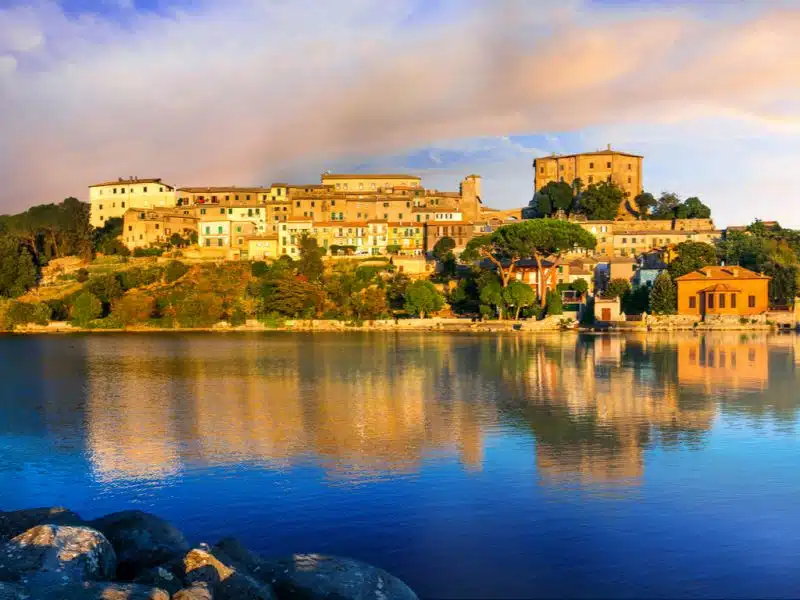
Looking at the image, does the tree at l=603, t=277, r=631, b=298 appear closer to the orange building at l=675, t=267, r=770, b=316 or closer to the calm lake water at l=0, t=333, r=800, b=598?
the orange building at l=675, t=267, r=770, b=316

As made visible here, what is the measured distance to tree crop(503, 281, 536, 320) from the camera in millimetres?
63125

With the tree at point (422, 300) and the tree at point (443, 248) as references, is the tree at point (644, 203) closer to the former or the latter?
the tree at point (443, 248)

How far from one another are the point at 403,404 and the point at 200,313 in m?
49.5

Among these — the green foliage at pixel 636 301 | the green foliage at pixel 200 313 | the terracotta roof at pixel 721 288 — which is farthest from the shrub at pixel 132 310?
the terracotta roof at pixel 721 288

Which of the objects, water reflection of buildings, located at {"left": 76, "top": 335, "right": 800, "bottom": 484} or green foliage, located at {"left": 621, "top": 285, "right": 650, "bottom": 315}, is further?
green foliage, located at {"left": 621, "top": 285, "right": 650, "bottom": 315}

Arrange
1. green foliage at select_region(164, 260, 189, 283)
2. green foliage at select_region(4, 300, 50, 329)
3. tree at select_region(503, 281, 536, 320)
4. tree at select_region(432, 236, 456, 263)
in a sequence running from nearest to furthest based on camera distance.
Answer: tree at select_region(503, 281, 536, 320)
green foliage at select_region(4, 300, 50, 329)
green foliage at select_region(164, 260, 189, 283)
tree at select_region(432, 236, 456, 263)

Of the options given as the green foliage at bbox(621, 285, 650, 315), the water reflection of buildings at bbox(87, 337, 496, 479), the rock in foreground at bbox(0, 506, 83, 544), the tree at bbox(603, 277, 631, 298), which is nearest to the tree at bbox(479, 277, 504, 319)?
the tree at bbox(603, 277, 631, 298)

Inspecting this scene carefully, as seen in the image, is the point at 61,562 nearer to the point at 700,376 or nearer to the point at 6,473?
the point at 6,473

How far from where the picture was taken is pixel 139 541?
29.0 ft

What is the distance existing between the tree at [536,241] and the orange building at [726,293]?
28.6ft

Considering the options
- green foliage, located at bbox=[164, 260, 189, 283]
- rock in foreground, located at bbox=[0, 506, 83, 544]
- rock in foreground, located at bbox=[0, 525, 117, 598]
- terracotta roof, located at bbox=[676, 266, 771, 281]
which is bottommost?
rock in foreground, located at bbox=[0, 506, 83, 544]

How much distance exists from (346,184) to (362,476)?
3219 inches

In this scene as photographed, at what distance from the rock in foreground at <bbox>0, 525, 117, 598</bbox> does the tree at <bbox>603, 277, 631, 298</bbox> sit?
60.8 m

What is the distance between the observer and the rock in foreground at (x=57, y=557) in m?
7.10
